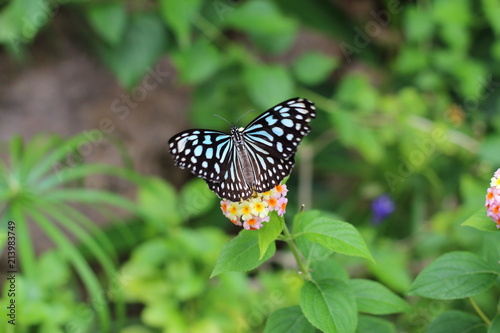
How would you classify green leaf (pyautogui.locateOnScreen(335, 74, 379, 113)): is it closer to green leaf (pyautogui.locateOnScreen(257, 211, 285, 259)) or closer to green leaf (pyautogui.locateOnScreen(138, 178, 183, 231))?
green leaf (pyautogui.locateOnScreen(138, 178, 183, 231))

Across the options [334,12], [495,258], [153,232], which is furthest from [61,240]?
[334,12]

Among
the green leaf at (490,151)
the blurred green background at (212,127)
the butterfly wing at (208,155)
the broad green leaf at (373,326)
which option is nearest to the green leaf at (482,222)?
the broad green leaf at (373,326)

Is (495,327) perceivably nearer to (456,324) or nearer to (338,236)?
(456,324)

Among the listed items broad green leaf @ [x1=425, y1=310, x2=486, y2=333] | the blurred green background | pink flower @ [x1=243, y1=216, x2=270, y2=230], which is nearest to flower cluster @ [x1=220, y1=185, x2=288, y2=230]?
pink flower @ [x1=243, y1=216, x2=270, y2=230]

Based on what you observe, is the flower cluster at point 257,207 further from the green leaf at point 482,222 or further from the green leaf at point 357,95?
the green leaf at point 357,95

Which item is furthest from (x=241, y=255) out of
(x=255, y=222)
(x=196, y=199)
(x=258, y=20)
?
(x=258, y=20)

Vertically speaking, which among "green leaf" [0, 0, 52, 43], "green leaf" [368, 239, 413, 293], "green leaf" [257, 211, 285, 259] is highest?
"green leaf" [0, 0, 52, 43]
